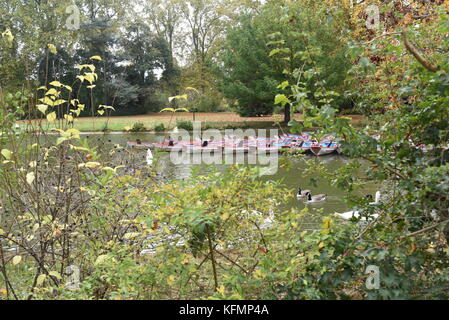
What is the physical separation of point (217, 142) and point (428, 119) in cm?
1457

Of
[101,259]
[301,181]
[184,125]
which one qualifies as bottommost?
[301,181]

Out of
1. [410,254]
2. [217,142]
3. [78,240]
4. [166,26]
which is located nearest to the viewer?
[410,254]

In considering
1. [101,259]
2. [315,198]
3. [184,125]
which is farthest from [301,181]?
[184,125]

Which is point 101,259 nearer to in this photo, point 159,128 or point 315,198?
point 315,198

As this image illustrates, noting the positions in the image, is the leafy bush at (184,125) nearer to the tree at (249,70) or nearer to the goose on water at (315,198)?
the tree at (249,70)

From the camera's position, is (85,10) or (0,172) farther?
(85,10)

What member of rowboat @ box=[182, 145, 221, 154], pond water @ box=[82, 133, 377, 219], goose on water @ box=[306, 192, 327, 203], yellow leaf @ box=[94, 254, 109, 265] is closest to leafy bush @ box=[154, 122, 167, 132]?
rowboat @ box=[182, 145, 221, 154]

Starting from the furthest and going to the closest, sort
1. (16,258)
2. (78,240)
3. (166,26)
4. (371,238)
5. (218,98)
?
(166,26) < (218,98) < (78,240) < (16,258) < (371,238)

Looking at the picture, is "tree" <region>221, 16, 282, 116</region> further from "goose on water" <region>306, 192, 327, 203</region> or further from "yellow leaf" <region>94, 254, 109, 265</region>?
"yellow leaf" <region>94, 254, 109, 265</region>

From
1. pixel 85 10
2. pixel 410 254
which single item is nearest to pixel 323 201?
pixel 410 254

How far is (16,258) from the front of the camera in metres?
2.33

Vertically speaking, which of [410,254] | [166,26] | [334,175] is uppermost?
[166,26]
